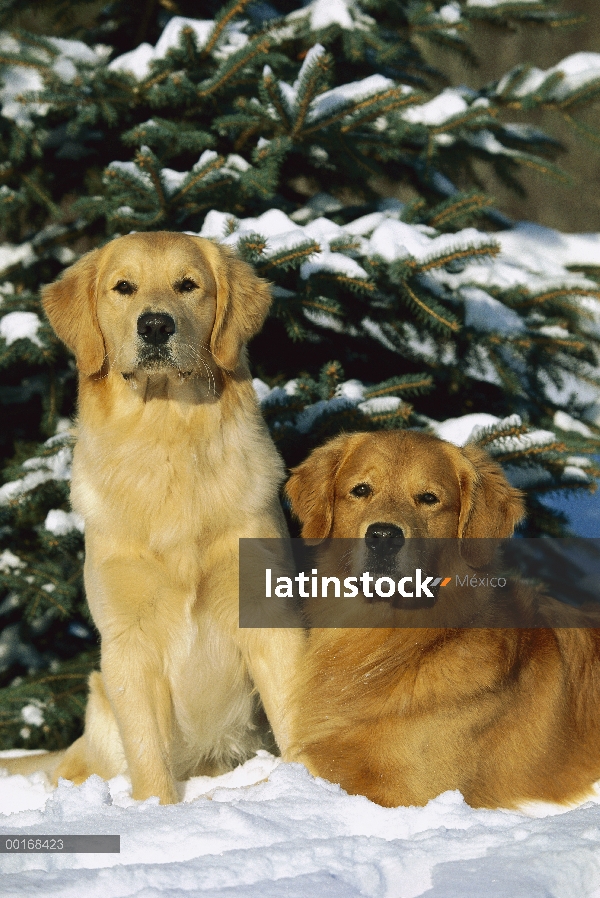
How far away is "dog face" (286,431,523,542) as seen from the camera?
2930mm

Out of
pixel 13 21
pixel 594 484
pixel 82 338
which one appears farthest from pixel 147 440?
pixel 13 21

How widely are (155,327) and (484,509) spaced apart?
117cm

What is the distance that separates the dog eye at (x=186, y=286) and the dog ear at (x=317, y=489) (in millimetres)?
691

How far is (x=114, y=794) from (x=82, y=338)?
4.96 feet

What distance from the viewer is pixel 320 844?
210 centimetres

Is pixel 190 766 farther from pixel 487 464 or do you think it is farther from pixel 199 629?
pixel 487 464

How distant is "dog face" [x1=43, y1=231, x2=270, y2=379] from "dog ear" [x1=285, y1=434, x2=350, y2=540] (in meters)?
0.43

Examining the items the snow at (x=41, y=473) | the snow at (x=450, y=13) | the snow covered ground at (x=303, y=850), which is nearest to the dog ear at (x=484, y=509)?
the snow covered ground at (x=303, y=850)

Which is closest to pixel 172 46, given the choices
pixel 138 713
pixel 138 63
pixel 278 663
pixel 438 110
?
pixel 138 63

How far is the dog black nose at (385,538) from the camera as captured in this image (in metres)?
2.74

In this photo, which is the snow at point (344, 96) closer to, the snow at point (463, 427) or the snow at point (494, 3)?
the snow at point (494, 3)

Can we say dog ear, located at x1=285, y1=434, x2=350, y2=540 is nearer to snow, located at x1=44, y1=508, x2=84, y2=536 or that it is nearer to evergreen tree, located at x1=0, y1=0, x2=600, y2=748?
evergreen tree, located at x1=0, y1=0, x2=600, y2=748

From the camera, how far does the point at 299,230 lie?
3992 mm

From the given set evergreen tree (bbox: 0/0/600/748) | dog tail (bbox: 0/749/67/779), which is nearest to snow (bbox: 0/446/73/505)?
evergreen tree (bbox: 0/0/600/748)
